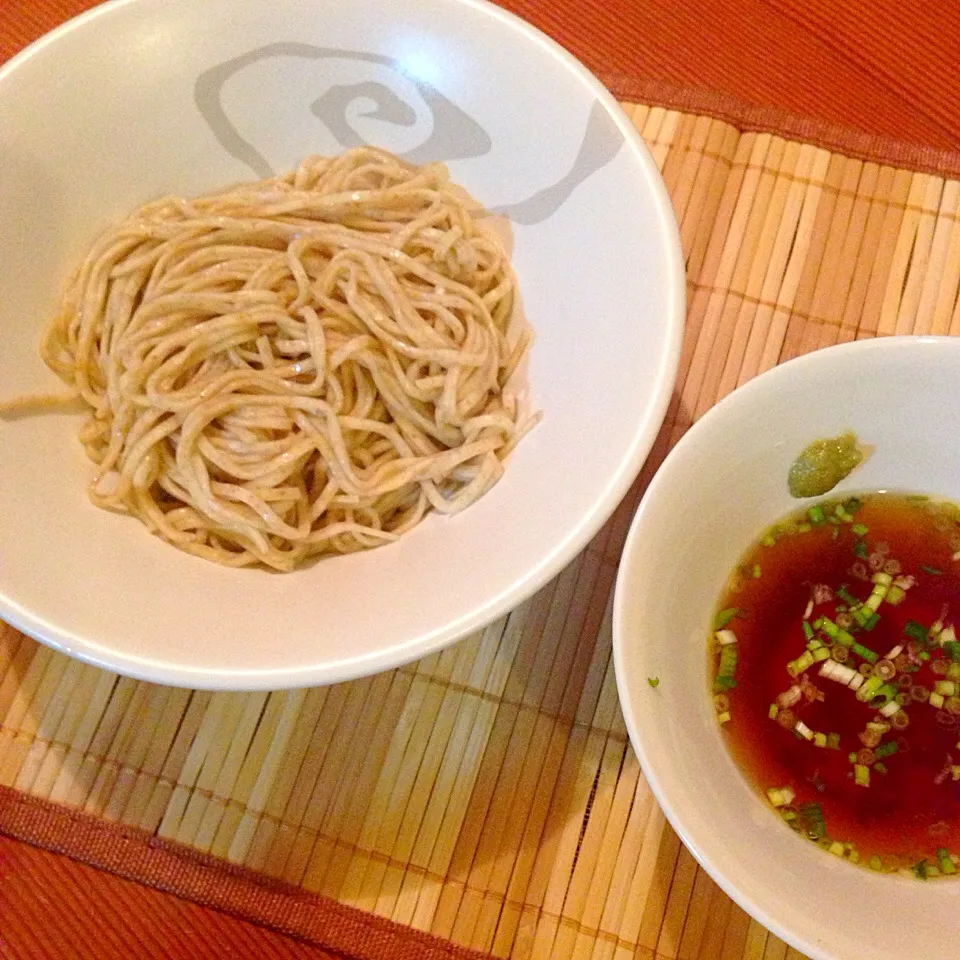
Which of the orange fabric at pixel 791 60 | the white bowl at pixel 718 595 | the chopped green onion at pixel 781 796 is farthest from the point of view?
the orange fabric at pixel 791 60

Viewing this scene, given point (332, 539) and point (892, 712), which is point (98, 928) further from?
point (892, 712)

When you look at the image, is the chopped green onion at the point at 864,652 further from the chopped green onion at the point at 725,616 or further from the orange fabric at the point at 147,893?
the orange fabric at the point at 147,893

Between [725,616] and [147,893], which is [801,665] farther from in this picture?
[147,893]

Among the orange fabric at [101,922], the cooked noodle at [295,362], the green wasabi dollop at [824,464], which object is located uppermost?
the cooked noodle at [295,362]

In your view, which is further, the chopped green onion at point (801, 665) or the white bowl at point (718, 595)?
the chopped green onion at point (801, 665)

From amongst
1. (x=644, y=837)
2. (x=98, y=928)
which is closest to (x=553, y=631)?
(x=644, y=837)

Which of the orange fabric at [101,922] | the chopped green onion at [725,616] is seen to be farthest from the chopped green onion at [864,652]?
the orange fabric at [101,922]

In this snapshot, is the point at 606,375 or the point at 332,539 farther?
the point at 332,539

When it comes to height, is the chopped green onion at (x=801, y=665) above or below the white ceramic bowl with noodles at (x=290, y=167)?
below
